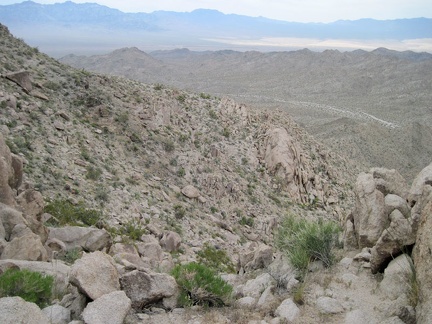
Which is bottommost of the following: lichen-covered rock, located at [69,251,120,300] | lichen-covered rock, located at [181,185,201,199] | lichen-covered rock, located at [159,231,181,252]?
lichen-covered rock, located at [159,231,181,252]

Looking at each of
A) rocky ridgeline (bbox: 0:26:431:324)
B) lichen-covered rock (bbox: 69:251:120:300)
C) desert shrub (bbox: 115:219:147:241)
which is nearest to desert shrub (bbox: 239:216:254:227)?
rocky ridgeline (bbox: 0:26:431:324)

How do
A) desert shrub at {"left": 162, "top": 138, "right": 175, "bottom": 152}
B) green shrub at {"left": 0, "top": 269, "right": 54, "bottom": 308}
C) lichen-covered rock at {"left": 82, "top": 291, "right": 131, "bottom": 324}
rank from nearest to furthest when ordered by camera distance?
A: lichen-covered rock at {"left": 82, "top": 291, "right": 131, "bottom": 324}
green shrub at {"left": 0, "top": 269, "right": 54, "bottom": 308}
desert shrub at {"left": 162, "top": 138, "right": 175, "bottom": 152}

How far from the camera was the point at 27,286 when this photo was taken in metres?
5.65

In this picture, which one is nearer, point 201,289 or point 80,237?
point 201,289

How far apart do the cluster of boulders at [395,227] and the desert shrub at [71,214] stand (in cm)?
757

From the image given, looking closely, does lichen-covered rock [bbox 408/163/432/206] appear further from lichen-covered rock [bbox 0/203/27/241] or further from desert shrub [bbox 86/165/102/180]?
desert shrub [bbox 86/165/102/180]

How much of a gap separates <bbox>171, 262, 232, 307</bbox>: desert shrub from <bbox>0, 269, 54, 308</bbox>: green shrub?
Result: 194 cm

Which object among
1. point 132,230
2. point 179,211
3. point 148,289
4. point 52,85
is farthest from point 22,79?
point 148,289

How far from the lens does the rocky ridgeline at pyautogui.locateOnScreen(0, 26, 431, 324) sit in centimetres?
594

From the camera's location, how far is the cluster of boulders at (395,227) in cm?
538

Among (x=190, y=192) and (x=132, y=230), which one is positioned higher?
(x=132, y=230)

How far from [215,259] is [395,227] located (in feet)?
26.0

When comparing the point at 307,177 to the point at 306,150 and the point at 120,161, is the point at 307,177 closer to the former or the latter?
the point at 306,150

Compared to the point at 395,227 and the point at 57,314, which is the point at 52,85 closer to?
the point at 57,314
